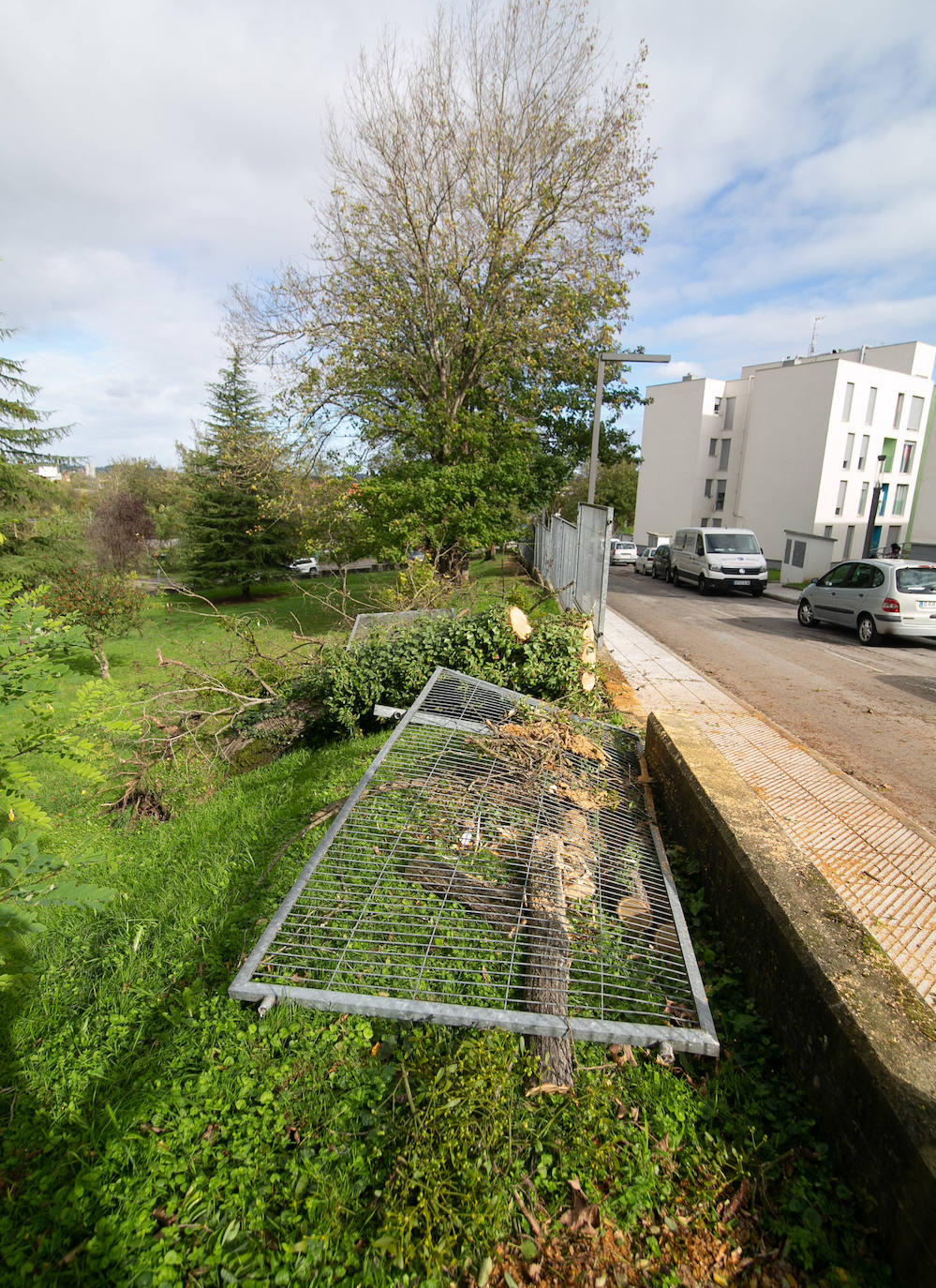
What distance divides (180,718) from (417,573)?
542 centimetres

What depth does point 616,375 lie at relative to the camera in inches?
755

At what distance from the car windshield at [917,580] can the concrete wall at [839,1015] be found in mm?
9551

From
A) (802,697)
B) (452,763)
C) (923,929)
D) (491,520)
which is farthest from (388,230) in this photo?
(923,929)

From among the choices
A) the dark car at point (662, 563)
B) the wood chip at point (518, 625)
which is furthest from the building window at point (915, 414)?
the wood chip at point (518, 625)

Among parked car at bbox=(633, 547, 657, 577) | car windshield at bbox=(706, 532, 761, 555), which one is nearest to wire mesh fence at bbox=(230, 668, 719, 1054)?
car windshield at bbox=(706, 532, 761, 555)

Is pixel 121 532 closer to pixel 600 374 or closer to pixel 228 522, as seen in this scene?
pixel 228 522

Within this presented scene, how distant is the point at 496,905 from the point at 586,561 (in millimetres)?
7397

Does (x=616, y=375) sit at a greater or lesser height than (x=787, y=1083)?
greater

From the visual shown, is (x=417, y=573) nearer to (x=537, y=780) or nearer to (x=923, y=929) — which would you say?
(x=537, y=780)

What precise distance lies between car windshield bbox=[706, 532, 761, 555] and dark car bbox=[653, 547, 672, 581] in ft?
10.3

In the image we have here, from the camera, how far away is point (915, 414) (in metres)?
34.7

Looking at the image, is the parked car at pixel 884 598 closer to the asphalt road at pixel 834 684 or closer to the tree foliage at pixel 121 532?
the asphalt road at pixel 834 684

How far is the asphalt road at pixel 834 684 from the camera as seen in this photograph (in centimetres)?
562

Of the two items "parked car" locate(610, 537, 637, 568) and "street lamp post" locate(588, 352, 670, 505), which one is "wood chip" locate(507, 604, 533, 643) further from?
"parked car" locate(610, 537, 637, 568)
